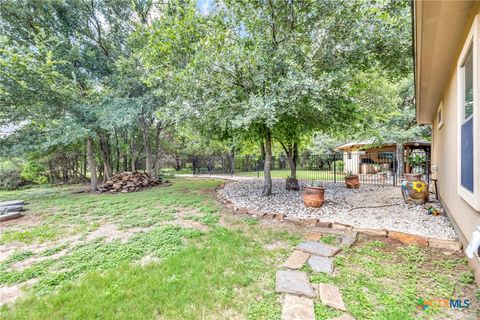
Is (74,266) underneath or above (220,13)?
underneath

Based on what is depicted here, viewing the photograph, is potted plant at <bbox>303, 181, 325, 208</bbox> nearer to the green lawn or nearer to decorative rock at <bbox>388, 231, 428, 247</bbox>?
the green lawn

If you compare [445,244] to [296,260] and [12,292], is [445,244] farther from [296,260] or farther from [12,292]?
[12,292]

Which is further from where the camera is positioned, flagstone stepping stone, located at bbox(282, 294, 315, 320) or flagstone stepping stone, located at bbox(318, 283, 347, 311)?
flagstone stepping stone, located at bbox(318, 283, 347, 311)

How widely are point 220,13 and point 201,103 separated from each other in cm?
243

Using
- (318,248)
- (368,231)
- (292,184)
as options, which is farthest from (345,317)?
(292,184)

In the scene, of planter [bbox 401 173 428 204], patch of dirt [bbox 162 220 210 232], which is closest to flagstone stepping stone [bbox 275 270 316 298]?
patch of dirt [bbox 162 220 210 232]

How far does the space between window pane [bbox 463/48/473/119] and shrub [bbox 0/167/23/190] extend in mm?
18338

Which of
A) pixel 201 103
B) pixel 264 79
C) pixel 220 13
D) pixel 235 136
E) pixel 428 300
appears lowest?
pixel 428 300

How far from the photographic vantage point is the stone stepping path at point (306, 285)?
71.6 inches

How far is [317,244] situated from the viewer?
3.09 metres

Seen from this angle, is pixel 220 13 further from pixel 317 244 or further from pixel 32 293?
pixel 32 293

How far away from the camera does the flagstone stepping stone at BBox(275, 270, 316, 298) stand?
2059 mm

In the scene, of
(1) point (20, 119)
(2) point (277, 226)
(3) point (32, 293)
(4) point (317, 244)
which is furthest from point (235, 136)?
(1) point (20, 119)

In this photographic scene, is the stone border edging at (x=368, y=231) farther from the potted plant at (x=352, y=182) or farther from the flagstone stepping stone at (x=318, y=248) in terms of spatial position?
the potted plant at (x=352, y=182)
